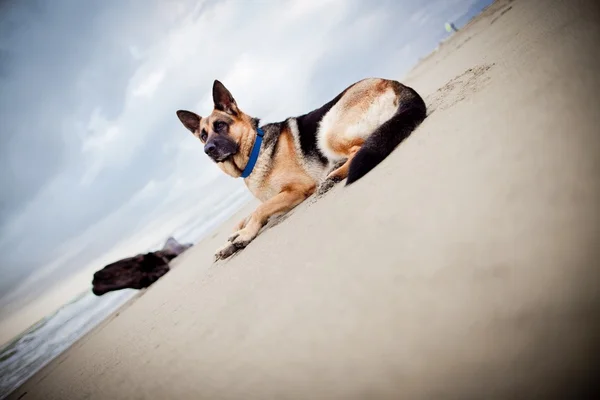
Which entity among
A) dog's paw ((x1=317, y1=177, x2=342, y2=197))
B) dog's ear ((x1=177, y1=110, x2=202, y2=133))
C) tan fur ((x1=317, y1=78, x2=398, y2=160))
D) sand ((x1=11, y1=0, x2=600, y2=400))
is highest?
dog's ear ((x1=177, y1=110, x2=202, y2=133))

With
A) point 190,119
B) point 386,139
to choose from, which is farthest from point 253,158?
point 386,139

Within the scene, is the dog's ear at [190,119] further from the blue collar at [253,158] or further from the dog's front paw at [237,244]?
the dog's front paw at [237,244]

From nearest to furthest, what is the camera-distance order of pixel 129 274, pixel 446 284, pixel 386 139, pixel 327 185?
pixel 446 284 < pixel 386 139 < pixel 327 185 < pixel 129 274

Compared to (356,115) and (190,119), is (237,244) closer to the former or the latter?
(356,115)

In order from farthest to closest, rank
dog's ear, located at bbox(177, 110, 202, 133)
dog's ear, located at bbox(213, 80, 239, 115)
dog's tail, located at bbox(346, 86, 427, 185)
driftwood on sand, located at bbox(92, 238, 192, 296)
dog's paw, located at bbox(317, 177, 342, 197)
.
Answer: driftwood on sand, located at bbox(92, 238, 192, 296) → dog's ear, located at bbox(177, 110, 202, 133) → dog's ear, located at bbox(213, 80, 239, 115) → dog's paw, located at bbox(317, 177, 342, 197) → dog's tail, located at bbox(346, 86, 427, 185)

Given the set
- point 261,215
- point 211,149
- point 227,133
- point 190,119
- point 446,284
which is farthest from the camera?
point 190,119

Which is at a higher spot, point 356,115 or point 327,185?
point 356,115

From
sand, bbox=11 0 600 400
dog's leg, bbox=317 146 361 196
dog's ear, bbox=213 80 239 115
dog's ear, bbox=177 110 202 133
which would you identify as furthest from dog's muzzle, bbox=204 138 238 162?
sand, bbox=11 0 600 400

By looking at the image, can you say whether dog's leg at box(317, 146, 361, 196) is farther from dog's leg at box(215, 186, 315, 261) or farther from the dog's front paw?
the dog's front paw

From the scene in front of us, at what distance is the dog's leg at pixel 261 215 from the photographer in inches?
127

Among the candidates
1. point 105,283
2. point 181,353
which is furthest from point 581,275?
point 105,283

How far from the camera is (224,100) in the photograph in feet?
14.0

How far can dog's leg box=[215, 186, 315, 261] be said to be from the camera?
322 centimetres

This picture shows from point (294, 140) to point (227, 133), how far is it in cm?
106
